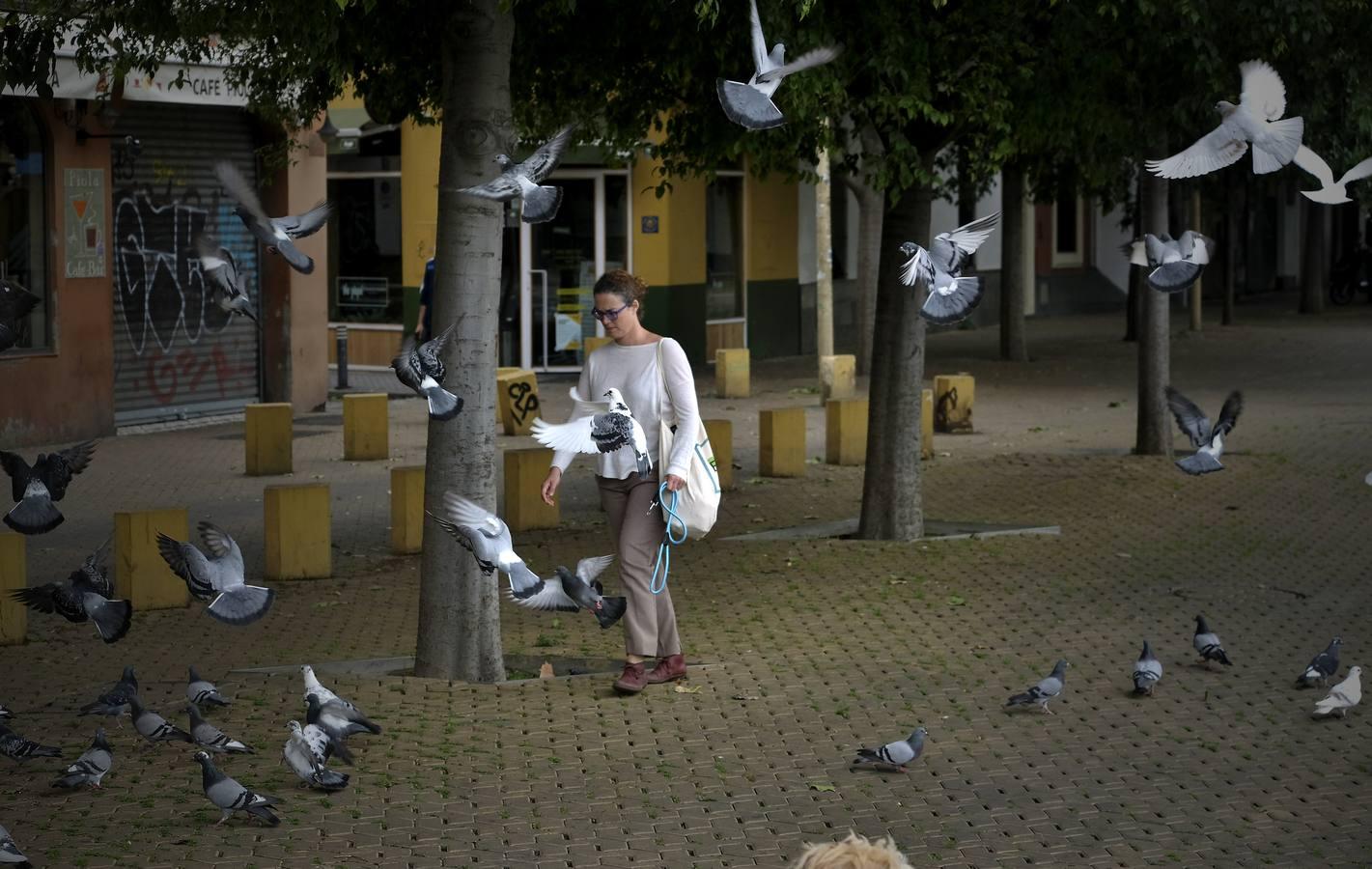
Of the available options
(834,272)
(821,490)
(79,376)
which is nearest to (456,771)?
(821,490)

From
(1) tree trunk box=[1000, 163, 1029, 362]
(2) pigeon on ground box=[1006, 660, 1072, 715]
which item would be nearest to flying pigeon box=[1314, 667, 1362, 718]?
(2) pigeon on ground box=[1006, 660, 1072, 715]

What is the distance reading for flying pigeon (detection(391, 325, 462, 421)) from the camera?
744cm

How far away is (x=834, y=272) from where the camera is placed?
31266 millimetres

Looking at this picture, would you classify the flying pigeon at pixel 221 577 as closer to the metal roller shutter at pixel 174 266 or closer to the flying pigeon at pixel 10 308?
the flying pigeon at pixel 10 308

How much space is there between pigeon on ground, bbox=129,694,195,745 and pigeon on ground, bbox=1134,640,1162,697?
4089 mm

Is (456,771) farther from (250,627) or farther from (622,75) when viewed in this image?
(622,75)

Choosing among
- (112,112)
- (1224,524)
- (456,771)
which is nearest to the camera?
(456,771)

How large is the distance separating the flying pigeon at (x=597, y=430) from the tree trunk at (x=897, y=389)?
15.2 feet

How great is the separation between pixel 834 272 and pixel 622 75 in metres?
20.1

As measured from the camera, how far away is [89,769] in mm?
6461

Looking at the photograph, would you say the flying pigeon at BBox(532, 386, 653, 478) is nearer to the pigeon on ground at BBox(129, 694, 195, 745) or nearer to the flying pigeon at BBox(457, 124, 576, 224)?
the flying pigeon at BBox(457, 124, 576, 224)

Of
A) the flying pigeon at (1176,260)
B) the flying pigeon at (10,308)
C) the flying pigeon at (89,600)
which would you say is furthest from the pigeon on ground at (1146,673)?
the flying pigeon at (10,308)

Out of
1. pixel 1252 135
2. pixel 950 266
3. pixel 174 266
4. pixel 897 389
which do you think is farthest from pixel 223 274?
pixel 174 266

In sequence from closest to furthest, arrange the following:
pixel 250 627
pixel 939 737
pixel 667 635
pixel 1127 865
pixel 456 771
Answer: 1. pixel 1127 865
2. pixel 456 771
3. pixel 939 737
4. pixel 667 635
5. pixel 250 627
